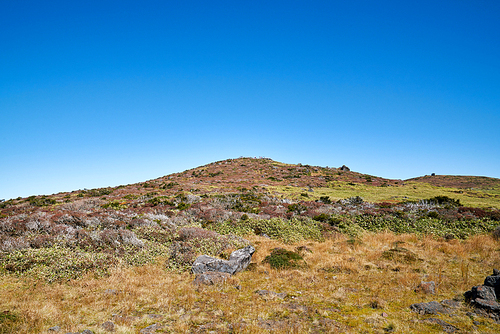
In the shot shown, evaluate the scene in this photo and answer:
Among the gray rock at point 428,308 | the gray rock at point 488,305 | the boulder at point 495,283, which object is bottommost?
the gray rock at point 428,308

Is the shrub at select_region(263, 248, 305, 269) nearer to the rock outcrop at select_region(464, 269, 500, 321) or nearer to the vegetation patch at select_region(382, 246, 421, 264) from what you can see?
the vegetation patch at select_region(382, 246, 421, 264)

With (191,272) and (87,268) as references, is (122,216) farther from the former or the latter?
(191,272)

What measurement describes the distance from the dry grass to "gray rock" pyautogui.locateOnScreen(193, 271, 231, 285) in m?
0.35

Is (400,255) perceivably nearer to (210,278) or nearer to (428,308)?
(428,308)

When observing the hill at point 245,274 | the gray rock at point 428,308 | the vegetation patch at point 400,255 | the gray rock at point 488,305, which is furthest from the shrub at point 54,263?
the vegetation patch at point 400,255

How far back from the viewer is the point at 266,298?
29.6ft

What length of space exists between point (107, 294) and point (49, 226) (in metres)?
10.6

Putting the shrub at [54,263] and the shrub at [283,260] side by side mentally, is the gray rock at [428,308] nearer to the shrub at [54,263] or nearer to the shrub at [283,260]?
the shrub at [283,260]

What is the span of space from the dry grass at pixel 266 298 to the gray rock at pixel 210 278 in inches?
13.8

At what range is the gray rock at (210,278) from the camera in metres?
10.4

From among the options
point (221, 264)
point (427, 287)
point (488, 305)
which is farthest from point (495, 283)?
point (221, 264)

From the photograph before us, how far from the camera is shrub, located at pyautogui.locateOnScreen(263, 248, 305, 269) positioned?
1264cm

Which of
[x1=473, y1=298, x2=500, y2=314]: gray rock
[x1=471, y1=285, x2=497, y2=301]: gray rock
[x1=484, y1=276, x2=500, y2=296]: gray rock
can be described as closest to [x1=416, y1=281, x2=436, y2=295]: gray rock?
[x1=471, y1=285, x2=497, y2=301]: gray rock

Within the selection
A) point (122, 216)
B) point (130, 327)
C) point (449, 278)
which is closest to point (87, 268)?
point (130, 327)
